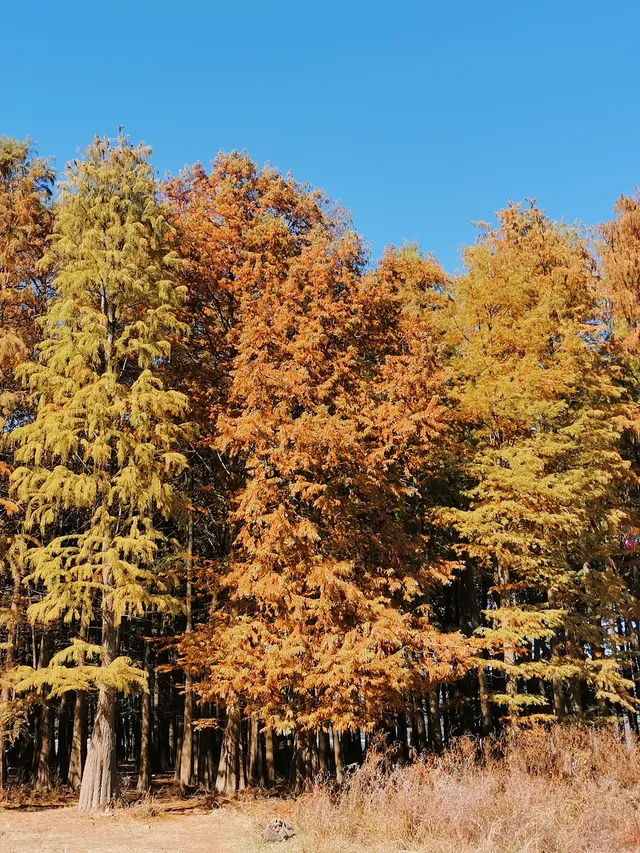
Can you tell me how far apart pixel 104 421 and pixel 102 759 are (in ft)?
23.1

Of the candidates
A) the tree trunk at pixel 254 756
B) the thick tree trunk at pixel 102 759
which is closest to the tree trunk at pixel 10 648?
the thick tree trunk at pixel 102 759

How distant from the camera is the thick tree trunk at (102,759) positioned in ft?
43.8

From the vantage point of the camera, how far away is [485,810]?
9.46m

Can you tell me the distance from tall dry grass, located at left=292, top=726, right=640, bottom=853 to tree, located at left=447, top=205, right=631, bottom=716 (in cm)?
335

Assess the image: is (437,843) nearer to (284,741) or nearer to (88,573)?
(88,573)

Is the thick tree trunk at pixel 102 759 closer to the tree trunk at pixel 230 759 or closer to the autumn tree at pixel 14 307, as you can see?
the autumn tree at pixel 14 307

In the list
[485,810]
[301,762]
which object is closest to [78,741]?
[301,762]

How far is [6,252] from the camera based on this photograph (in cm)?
1644

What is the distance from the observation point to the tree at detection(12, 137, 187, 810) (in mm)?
13555

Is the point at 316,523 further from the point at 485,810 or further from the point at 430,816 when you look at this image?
the point at 485,810

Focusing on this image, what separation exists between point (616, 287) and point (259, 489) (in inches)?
375

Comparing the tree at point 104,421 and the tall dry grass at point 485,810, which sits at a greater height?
the tree at point 104,421

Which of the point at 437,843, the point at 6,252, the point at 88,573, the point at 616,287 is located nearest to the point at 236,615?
the point at 88,573

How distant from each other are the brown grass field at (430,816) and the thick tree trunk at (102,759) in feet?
1.29
